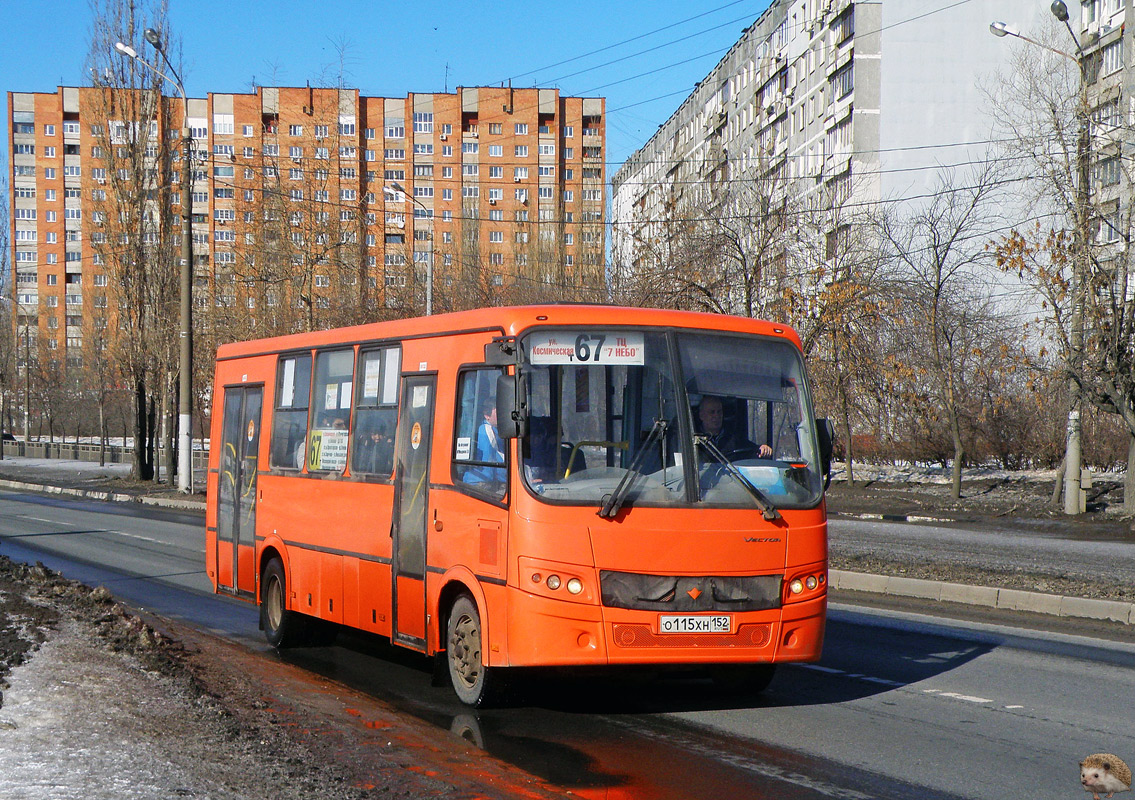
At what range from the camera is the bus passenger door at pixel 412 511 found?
27.7 feet

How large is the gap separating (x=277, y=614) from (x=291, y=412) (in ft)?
5.68

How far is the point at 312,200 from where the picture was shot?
4128cm

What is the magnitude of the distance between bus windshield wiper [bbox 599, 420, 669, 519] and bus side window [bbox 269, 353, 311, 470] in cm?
392

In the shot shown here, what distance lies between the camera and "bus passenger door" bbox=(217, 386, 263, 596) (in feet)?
37.7

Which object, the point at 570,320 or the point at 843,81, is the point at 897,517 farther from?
the point at 843,81

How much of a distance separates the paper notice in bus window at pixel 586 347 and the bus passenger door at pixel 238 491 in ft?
15.1

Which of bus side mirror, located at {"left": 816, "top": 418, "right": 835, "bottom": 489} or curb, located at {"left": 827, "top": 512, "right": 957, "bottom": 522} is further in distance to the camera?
curb, located at {"left": 827, "top": 512, "right": 957, "bottom": 522}

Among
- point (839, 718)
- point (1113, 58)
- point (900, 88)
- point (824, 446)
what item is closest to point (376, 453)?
point (824, 446)

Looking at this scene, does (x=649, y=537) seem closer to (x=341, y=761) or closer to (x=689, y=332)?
(x=689, y=332)

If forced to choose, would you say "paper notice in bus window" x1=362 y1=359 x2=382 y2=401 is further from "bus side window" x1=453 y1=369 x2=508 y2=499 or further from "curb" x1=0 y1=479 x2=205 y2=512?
"curb" x1=0 y1=479 x2=205 y2=512

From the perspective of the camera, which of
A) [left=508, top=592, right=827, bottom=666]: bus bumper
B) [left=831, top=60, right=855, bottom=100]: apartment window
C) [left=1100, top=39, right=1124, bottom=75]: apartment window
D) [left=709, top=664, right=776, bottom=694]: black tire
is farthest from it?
[left=831, top=60, right=855, bottom=100]: apartment window

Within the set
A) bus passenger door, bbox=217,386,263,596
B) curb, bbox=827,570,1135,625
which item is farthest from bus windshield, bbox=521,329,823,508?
curb, bbox=827,570,1135,625

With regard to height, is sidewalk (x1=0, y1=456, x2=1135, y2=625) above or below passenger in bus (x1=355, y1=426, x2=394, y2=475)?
below

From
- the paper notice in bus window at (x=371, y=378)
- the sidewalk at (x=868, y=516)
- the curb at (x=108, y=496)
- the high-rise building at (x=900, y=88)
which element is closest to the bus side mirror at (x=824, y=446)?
the paper notice in bus window at (x=371, y=378)
